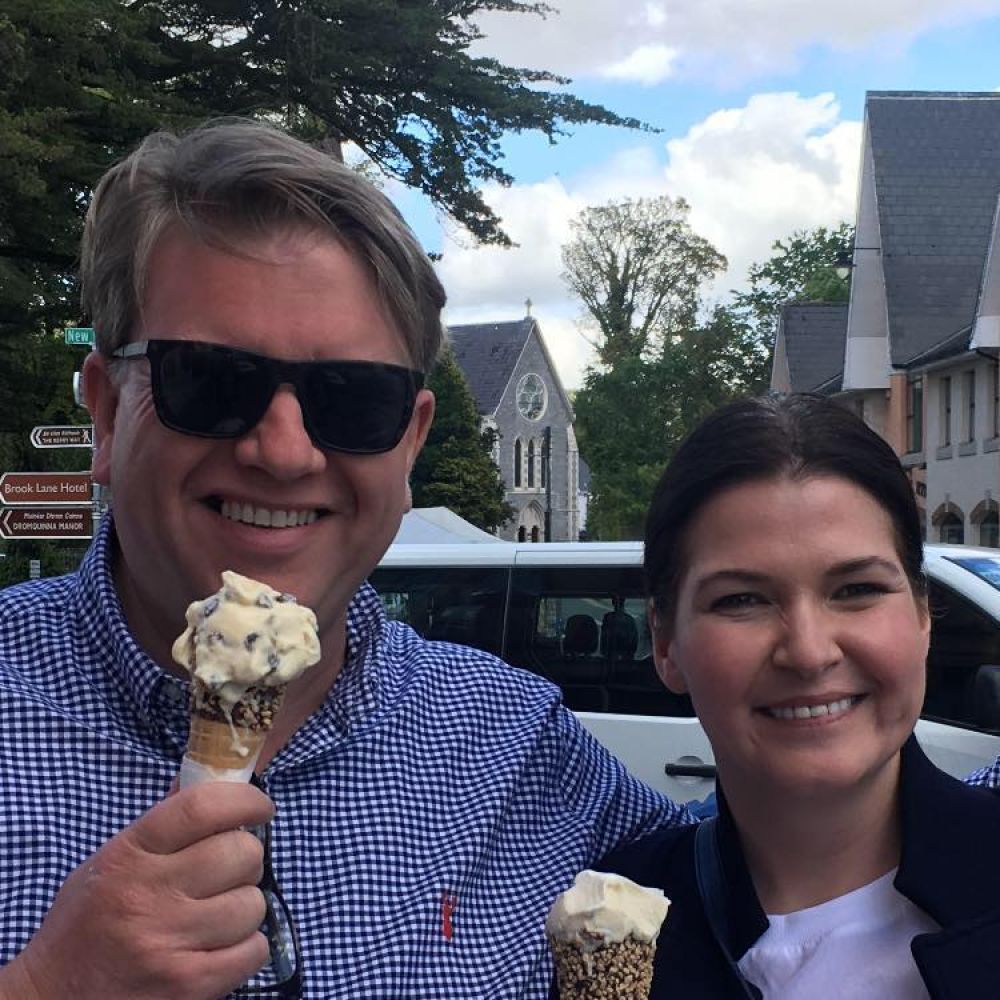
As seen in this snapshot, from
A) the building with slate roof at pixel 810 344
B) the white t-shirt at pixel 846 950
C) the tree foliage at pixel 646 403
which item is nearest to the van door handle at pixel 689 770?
the white t-shirt at pixel 846 950

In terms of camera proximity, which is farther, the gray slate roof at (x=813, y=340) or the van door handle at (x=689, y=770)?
the gray slate roof at (x=813, y=340)

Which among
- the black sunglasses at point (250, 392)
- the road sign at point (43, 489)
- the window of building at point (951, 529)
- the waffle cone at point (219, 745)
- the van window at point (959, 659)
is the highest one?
the black sunglasses at point (250, 392)

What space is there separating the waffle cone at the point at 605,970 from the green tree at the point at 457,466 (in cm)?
4125

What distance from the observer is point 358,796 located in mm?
2062

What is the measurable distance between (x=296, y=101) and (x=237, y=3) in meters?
1.08

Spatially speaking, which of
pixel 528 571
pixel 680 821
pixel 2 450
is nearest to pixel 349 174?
pixel 680 821

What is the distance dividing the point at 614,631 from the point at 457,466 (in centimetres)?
3658

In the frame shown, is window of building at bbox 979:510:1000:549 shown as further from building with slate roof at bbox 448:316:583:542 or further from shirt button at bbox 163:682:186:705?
building with slate roof at bbox 448:316:583:542

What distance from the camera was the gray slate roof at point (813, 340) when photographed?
38.9 meters

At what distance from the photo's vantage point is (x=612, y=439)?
143ft

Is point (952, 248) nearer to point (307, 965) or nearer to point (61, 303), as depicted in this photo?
point (61, 303)

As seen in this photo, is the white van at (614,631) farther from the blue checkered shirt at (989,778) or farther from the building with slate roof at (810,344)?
the building with slate roof at (810,344)

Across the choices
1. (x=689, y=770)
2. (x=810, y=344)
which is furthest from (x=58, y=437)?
(x=810, y=344)

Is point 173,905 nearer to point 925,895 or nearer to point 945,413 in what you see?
point 925,895
